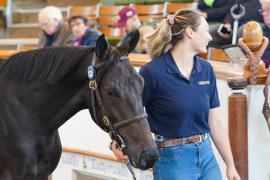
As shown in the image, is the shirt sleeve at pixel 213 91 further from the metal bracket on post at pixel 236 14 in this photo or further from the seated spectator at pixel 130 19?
the seated spectator at pixel 130 19

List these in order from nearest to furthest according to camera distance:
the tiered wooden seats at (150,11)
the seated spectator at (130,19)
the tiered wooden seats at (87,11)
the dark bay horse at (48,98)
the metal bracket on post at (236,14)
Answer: the dark bay horse at (48,98), the metal bracket on post at (236,14), the seated spectator at (130,19), the tiered wooden seats at (150,11), the tiered wooden seats at (87,11)

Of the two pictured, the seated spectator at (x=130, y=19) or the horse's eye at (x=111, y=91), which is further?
the seated spectator at (x=130, y=19)

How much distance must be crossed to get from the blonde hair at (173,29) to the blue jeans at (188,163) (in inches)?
19.0

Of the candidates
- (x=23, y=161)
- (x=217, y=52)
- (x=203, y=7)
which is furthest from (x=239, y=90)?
(x=203, y=7)

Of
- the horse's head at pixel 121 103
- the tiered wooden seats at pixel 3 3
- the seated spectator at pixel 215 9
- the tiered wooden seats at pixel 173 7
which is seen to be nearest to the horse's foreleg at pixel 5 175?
the horse's head at pixel 121 103

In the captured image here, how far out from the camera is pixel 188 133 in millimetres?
2578

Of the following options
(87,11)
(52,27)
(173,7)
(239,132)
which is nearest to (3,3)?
(87,11)

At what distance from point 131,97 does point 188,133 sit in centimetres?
44

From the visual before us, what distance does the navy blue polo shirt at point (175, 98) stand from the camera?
2.56 meters

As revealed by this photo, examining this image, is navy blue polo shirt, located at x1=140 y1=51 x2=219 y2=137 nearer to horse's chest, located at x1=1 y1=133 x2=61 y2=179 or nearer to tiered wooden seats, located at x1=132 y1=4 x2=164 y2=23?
horse's chest, located at x1=1 y1=133 x2=61 y2=179

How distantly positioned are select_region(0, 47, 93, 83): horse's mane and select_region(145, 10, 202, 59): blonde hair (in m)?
0.38

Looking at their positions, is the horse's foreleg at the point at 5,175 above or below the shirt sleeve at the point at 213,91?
below

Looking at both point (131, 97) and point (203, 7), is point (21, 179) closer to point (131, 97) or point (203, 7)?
point (131, 97)

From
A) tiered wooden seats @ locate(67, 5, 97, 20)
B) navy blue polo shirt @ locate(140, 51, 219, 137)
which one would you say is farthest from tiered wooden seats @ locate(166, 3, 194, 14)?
navy blue polo shirt @ locate(140, 51, 219, 137)
